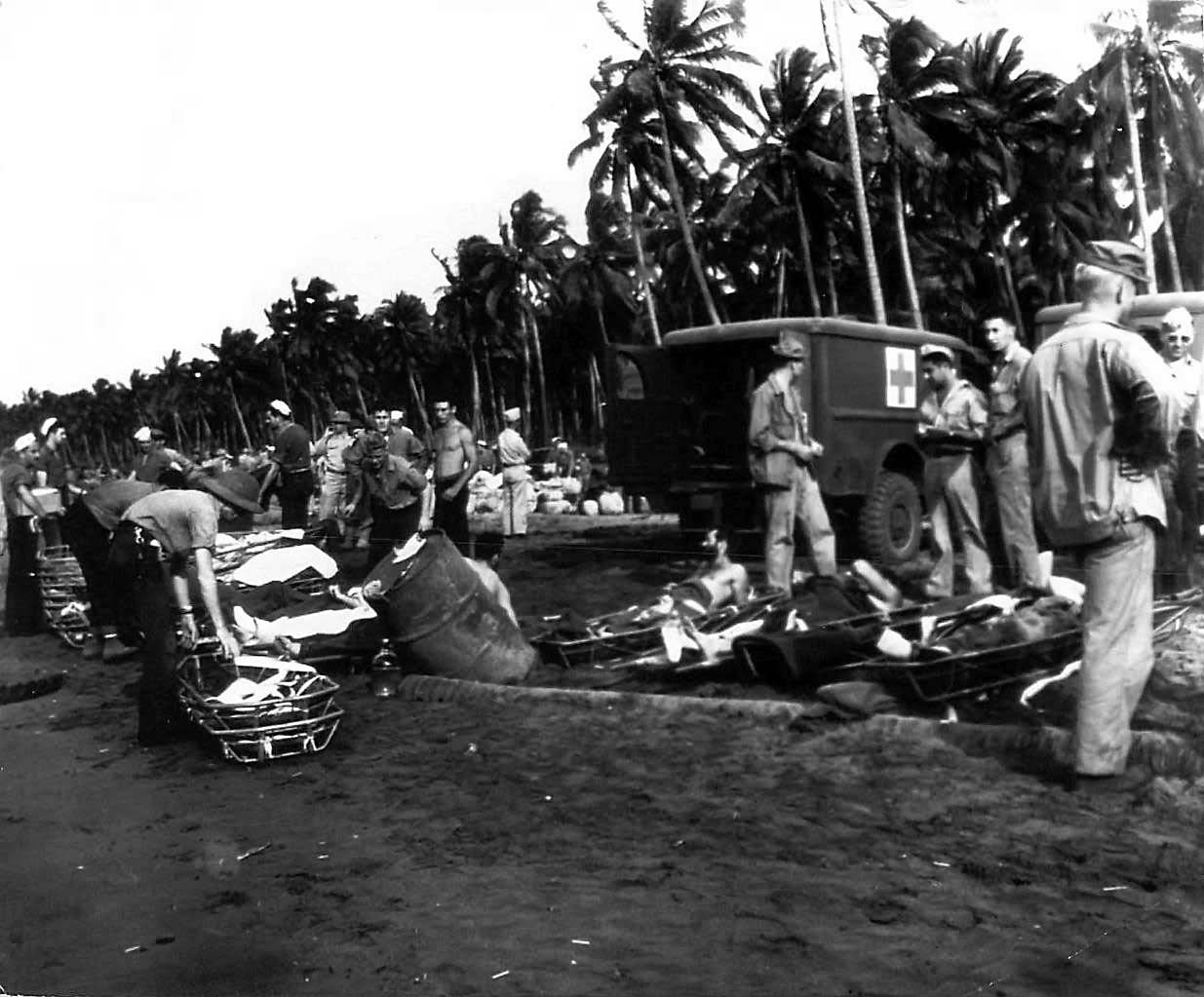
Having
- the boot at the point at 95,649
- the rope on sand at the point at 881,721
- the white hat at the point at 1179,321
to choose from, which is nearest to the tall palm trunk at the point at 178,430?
the boot at the point at 95,649

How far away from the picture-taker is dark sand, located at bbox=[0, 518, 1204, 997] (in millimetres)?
2764

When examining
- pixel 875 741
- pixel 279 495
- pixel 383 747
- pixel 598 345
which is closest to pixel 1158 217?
pixel 875 741

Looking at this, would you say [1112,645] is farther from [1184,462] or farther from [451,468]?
[451,468]

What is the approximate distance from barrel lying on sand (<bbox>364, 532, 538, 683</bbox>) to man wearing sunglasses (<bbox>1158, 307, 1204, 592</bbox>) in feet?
10.5

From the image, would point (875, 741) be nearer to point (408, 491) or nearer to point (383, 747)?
point (383, 747)

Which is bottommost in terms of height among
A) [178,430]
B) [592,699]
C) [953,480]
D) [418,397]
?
[592,699]

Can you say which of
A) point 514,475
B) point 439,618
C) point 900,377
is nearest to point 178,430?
point 514,475

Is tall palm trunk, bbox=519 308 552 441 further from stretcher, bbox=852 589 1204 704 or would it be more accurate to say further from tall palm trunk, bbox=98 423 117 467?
stretcher, bbox=852 589 1204 704

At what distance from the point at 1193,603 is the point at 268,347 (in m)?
5.59

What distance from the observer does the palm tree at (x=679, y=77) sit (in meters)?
7.55

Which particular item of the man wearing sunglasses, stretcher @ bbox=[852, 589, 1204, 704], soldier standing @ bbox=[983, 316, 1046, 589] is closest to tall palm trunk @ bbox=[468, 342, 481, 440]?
soldier standing @ bbox=[983, 316, 1046, 589]

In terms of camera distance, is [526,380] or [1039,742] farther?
[526,380]

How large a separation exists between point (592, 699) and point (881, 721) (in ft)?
4.71

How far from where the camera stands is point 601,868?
3498 millimetres
